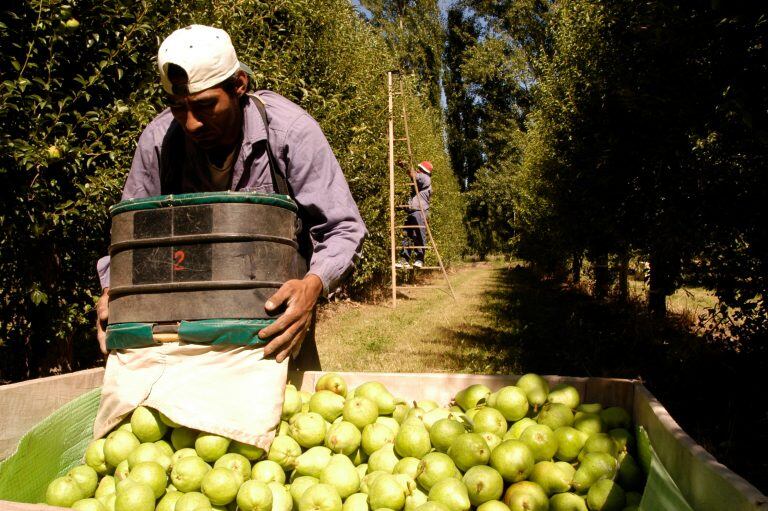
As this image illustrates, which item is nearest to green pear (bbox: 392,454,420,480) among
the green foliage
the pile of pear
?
the pile of pear

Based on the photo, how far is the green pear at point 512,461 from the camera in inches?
75.5

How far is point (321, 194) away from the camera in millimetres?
2512

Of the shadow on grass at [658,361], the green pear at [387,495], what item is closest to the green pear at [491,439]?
the green pear at [387,495]

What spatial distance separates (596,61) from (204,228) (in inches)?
285

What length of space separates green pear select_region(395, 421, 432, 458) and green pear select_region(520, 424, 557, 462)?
0.37m

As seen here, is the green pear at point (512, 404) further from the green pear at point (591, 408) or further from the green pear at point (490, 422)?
the green pear at point (591, 408)

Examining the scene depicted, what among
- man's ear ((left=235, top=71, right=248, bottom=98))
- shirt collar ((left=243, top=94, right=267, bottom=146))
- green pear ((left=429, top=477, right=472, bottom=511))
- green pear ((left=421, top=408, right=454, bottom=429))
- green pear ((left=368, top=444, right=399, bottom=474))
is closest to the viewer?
green pear ((left=429, top=477, right=472, bottom=511))

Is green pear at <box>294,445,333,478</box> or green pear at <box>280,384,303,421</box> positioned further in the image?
green pear at <box>280,384,303,421</box>

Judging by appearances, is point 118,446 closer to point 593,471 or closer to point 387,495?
point 387,495

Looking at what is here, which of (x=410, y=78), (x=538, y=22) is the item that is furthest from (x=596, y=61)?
(x=538, y=22)

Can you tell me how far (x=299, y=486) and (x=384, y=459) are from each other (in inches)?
13.5

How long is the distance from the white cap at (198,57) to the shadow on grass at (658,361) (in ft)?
12.1

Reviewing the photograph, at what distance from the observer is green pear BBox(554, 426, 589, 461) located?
6.79 ft

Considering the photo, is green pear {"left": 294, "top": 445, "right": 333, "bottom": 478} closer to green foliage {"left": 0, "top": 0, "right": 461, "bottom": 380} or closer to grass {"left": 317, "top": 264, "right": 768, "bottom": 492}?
green foliage {"left": 0, "top": 0, "right": 461, "bottom": 380}
